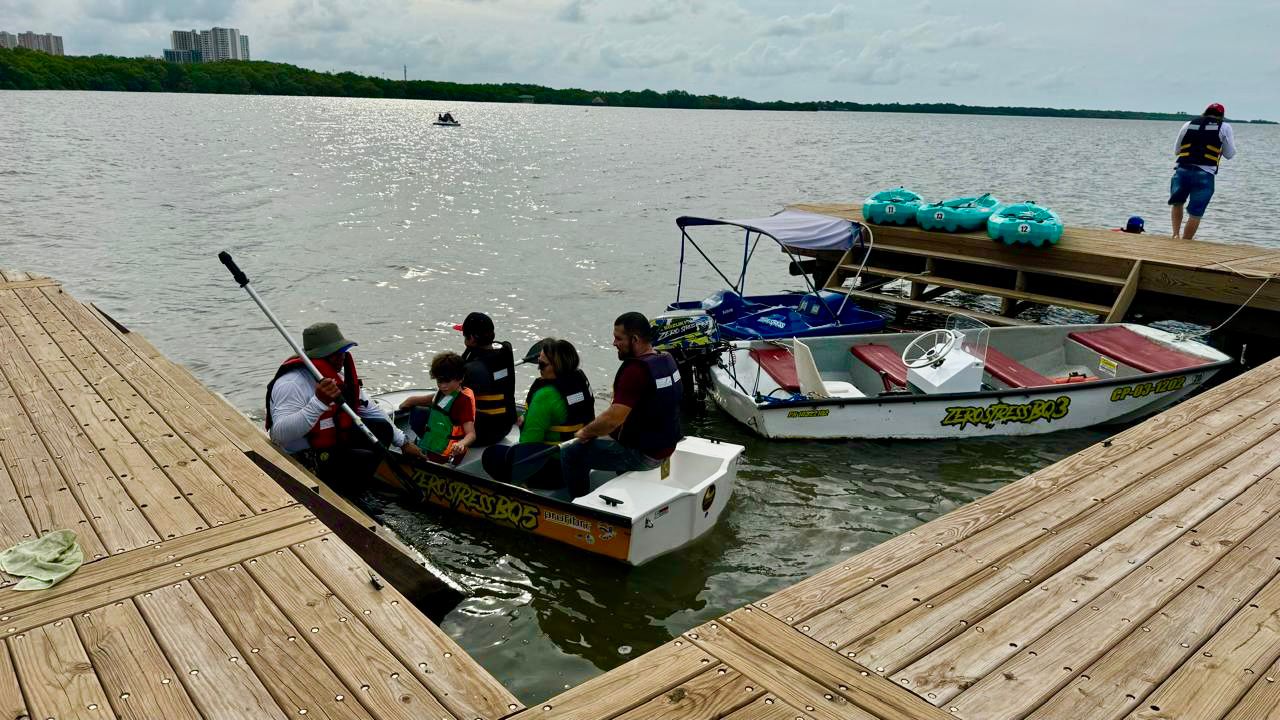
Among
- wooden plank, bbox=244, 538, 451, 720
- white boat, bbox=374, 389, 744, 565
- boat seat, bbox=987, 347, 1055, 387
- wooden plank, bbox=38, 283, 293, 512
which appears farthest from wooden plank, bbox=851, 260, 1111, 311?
wooden plank, bbox=244, 538, 451, 720

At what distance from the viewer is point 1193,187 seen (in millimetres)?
15141

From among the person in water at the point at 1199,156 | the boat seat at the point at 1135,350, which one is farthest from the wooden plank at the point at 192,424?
the person in water at the point at 1199,156

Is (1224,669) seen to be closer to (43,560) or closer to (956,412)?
(43,560)

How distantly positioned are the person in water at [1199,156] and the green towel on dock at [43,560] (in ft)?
53.6

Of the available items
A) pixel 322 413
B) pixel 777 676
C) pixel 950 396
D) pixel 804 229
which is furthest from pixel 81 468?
pixel 804 229

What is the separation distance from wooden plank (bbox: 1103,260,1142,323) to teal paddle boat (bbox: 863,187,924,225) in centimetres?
405

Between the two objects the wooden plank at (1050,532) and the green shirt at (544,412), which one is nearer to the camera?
the wooden plank at (1050,532)

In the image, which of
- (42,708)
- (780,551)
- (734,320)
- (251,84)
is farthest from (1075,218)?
(251,84)

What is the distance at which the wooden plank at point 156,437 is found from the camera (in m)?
5.16

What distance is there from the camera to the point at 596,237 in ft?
87.2

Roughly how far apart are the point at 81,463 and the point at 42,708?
2763 millimetres

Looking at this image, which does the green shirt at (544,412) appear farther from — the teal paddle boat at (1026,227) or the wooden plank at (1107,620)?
the teal paddle boat at (1026,227)

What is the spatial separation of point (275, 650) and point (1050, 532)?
3.98 meters

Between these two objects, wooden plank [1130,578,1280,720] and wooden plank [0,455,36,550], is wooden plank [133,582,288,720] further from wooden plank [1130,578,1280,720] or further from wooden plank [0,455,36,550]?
wooden plank [1130,578,1280,720]
